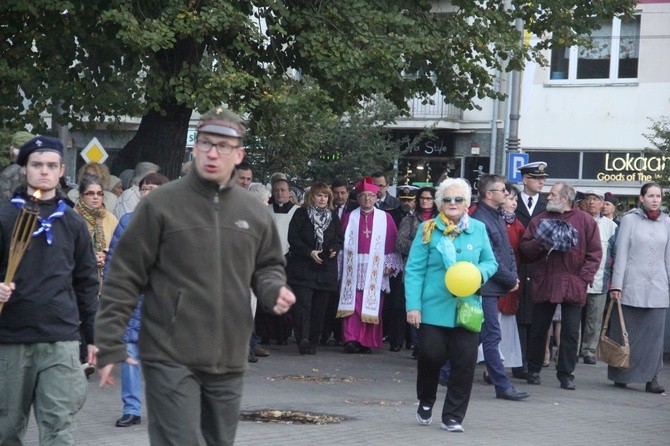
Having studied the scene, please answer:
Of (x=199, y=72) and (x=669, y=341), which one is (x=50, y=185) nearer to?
(x=199, y=72)

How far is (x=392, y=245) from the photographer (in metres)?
16.2

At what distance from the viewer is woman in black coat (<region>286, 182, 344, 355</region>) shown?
15.5 metres

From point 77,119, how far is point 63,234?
10876 millimetres

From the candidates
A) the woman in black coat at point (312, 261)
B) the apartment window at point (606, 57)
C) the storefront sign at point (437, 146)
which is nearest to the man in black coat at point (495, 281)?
the woman in black coat at point (312, 261)

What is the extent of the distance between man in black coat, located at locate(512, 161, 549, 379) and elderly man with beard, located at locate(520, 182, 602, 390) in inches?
18.7

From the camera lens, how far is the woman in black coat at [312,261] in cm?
1550

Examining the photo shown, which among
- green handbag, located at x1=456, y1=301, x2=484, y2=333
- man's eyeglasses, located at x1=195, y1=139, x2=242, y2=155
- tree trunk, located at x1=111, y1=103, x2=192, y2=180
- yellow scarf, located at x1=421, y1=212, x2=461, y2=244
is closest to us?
man's eyeglasses, located at x1=195, y1=139, x2=242, y2=155

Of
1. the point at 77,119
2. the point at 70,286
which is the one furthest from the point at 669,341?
the point at 70,286

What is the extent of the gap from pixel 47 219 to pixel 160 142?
1105cm

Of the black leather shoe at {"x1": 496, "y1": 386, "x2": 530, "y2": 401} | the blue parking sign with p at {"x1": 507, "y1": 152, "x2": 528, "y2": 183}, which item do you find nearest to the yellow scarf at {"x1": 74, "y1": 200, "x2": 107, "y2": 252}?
the black leather shoe at {"x1": 496, "y1": 386, "x2": 530, "y2": 401}

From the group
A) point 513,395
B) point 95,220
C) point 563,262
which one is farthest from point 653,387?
point 95,220

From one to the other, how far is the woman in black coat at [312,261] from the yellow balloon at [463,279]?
5.97 metres

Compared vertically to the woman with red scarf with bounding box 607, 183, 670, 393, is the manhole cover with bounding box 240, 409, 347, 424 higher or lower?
lower

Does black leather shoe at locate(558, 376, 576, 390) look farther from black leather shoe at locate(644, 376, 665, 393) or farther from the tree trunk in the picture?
the tree trunk
